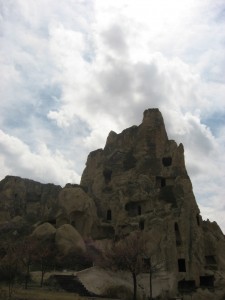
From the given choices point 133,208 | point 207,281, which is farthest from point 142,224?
point 207,281

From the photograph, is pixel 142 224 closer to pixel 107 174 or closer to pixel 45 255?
pixel 107 174

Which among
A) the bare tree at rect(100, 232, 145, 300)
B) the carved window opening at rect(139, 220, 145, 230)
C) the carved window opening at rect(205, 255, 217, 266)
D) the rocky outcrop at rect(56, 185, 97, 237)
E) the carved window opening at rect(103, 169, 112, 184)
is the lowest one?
the bare tree at rect(100, 232, 145, 300)

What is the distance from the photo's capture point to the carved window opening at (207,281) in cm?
4760

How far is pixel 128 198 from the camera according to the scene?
56.6 metres

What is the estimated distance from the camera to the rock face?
48.0m

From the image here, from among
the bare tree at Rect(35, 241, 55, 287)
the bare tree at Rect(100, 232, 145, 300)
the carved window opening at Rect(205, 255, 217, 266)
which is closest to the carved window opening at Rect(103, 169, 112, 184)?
the carved window opening at Rect(205, 255, 217, 266)

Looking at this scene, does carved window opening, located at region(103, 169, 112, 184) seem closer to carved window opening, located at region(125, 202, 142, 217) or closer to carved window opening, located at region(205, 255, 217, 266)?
carved window opening, located at region(125, 202, 142, 217)

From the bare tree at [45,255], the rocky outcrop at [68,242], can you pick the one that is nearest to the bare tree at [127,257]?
the bare tree at [45,255]

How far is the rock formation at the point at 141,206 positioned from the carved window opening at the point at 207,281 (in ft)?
0.38

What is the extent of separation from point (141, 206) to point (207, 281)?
1367 cm

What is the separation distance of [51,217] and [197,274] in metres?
20.8

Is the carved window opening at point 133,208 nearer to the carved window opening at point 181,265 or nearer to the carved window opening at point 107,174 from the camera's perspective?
the carved window opening at point 107,174

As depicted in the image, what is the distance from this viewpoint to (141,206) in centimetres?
5619

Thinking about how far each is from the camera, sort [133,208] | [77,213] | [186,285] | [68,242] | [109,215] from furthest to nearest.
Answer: [109,215] → [133,208] → [77,213] → [186,285] → [68,242]
